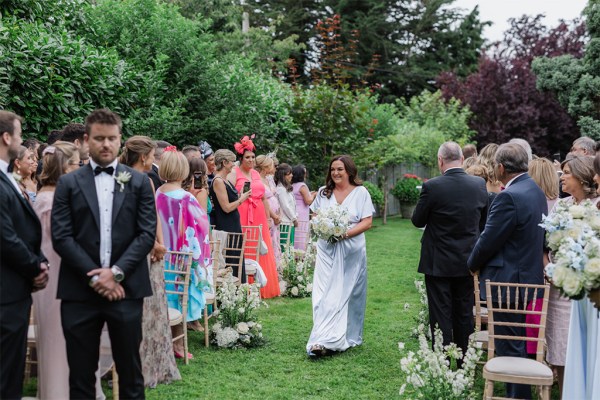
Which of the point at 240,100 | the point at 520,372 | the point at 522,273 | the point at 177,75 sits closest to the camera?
the point at 520,372

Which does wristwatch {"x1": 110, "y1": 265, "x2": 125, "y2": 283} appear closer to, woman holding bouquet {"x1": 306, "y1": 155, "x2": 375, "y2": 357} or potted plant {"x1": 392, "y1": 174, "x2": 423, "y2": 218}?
woman holding bouquet {"x1": 306, "y1": 155, "x2": 375, "y2": 357}

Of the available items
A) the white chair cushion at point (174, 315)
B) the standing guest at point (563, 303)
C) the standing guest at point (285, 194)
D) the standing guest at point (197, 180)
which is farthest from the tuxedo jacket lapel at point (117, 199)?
the standing guest at point (285, 194)

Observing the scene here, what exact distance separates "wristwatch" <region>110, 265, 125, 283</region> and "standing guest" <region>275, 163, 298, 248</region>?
7.58m

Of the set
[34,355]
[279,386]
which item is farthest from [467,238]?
[34,355]

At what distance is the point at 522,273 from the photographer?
17.6 feet

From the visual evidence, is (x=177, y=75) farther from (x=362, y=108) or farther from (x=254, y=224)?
(x=362, y=108)

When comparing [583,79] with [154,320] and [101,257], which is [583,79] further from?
[101,257]

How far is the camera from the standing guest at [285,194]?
11656 mm

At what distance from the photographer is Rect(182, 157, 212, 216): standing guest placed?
24.9ft

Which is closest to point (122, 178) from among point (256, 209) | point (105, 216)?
point (105, 216)

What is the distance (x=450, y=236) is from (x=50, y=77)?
227 inches

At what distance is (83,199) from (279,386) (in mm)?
2978

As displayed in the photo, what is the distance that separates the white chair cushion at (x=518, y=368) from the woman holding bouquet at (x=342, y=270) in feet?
8.32

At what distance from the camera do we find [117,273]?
4.08 m
